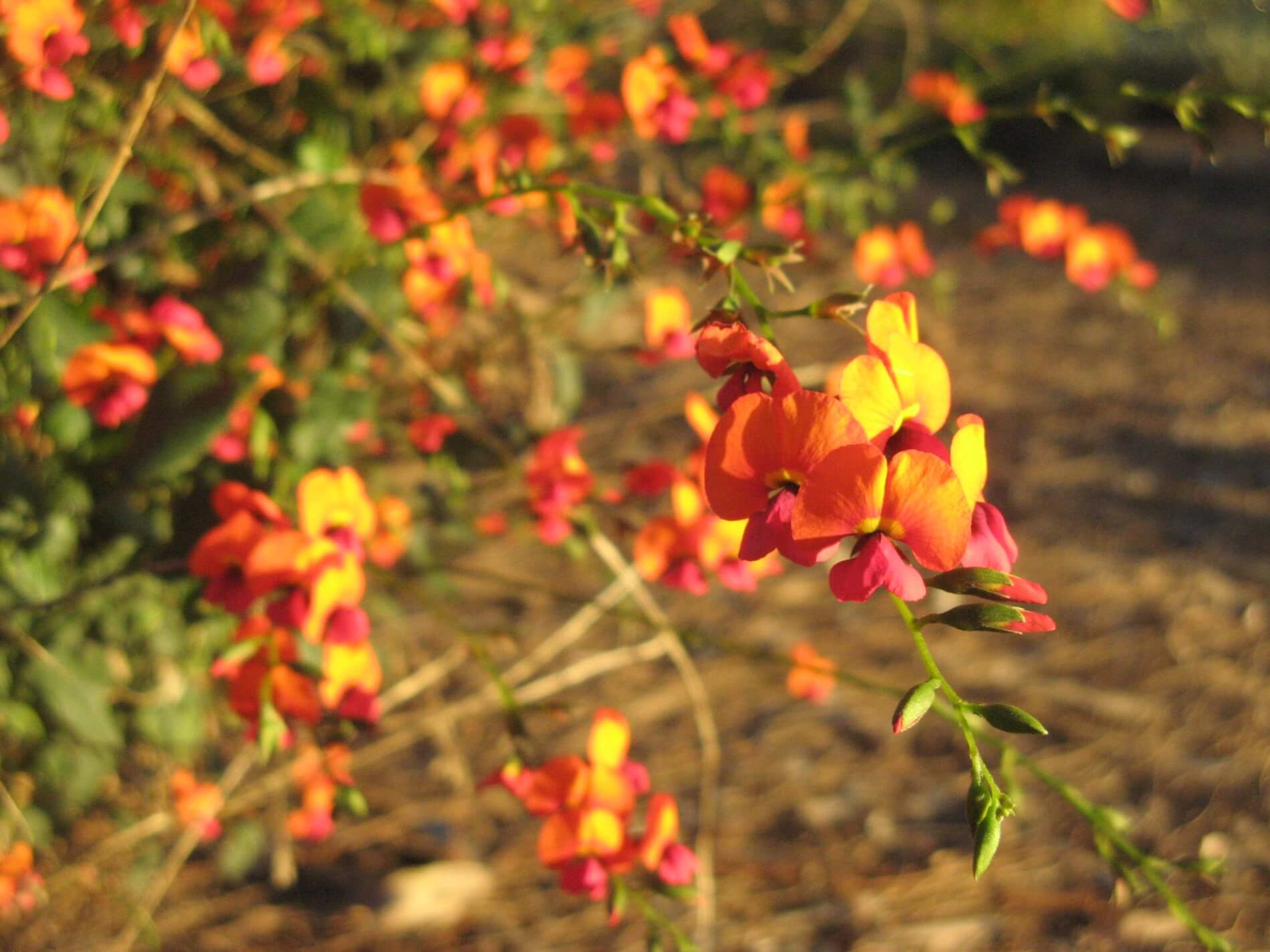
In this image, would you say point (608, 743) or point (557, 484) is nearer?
point (608, 743)

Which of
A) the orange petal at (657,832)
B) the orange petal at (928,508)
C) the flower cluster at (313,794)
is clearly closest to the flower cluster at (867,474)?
the orange petal at (928,508)

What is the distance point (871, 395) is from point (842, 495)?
0.23 feet

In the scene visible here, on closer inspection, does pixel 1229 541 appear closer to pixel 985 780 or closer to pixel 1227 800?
pixel 1227 800

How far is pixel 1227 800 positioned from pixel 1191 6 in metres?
4.20

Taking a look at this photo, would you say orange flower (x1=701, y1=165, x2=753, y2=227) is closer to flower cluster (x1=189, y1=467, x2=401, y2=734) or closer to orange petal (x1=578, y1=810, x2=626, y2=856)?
flower cluster (x1=189, y1=467, x2=401, y2=734)

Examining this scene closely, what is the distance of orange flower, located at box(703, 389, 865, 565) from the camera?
2.10 feet

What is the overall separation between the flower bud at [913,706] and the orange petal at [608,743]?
50cm

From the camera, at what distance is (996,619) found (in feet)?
1.94

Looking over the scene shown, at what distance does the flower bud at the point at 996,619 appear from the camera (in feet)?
1.94

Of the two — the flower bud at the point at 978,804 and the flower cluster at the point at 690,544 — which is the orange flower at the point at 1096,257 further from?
the flower bud at the point at 978,804

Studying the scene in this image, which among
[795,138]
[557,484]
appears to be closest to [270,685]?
[557,484]

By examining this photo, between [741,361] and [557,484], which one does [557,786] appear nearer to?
[557,484]

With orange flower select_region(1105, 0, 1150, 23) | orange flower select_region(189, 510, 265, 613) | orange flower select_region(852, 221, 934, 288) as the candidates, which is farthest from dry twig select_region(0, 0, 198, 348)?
orange flower select_region(852, 221, 934, 288)

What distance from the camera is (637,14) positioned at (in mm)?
2105
